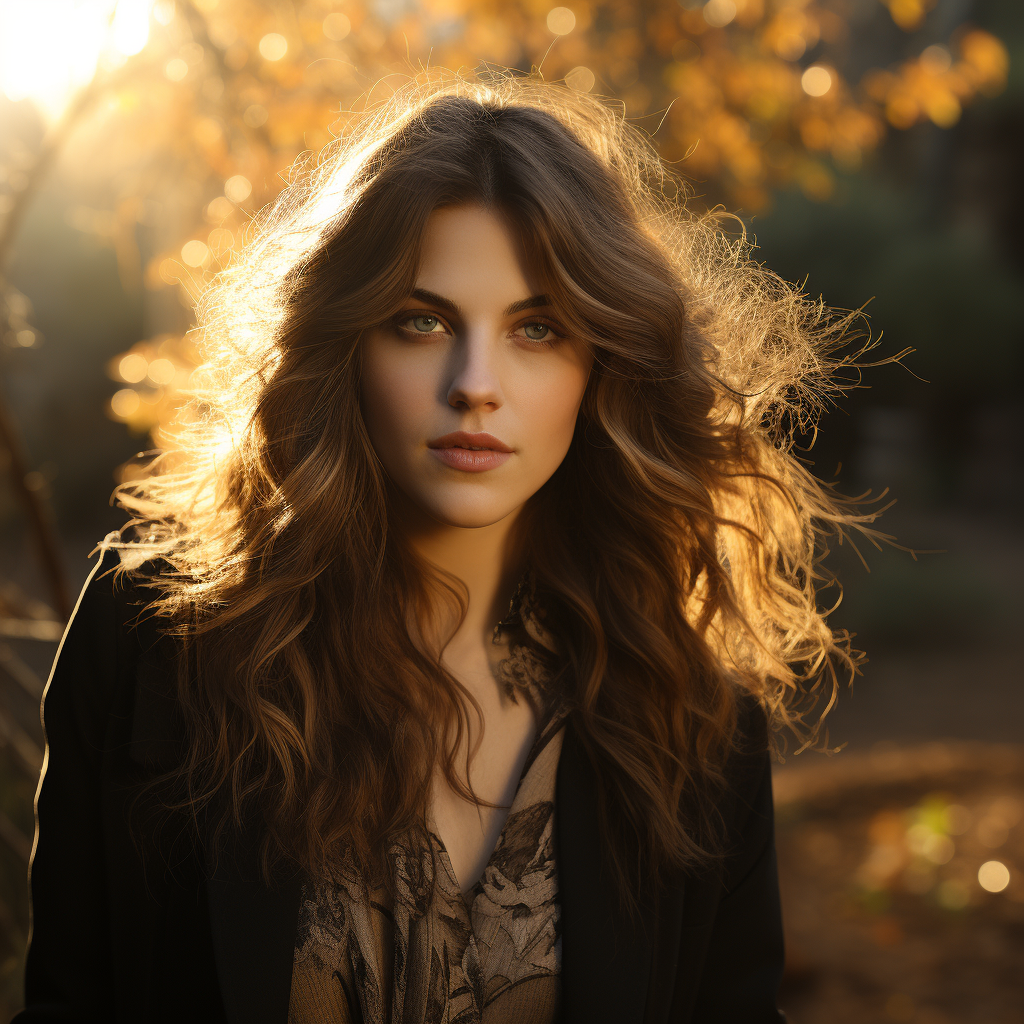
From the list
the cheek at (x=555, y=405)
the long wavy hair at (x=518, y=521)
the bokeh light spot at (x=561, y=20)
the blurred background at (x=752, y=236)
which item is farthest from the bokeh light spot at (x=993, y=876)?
→ the bokeh light spot at (x=561, y=20)

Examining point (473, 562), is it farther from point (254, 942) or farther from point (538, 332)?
point (254, 942)

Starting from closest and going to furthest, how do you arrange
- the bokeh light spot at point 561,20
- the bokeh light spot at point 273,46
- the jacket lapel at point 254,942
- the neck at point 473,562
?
the jacket lapel at point 254,942, the neck at point 473,562, the bokeh light spot at point 273,46, the bokeh light spot at point 561,20

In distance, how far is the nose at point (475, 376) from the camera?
150cm

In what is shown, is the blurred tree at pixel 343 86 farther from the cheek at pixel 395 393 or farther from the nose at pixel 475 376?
the nose at pixel 475 376

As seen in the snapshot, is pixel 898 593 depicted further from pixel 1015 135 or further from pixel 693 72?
pixel 1015 135

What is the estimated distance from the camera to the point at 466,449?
5.06ft

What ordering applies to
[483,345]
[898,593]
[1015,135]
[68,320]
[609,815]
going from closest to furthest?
[483,345] < [609,815] < [898,593] < [68,320] < [1015,135]

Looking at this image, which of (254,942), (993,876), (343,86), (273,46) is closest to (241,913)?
(254,942)

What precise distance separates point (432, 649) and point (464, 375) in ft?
1.88

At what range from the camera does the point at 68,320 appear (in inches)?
447

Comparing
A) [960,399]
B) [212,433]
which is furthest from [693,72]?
[960,399]

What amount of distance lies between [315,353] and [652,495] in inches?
27.1

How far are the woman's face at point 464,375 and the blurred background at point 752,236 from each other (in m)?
0.61

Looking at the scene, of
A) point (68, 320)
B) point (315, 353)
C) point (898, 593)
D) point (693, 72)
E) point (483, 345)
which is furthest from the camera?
point (68, 320)
